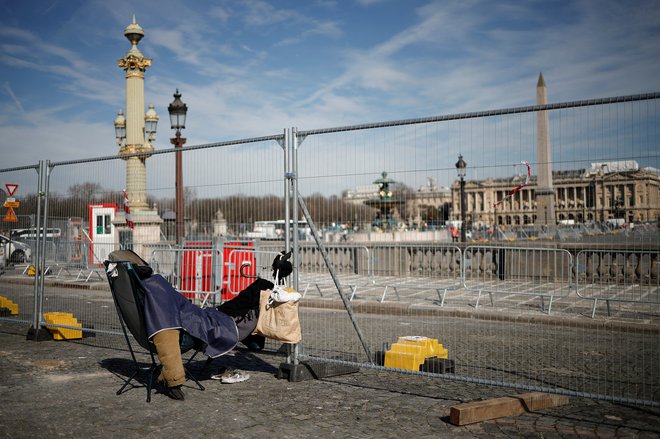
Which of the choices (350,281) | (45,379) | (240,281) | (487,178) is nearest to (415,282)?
(350,281)

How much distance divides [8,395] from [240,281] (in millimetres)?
6966

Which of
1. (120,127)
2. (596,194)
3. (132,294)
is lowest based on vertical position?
(132,294)

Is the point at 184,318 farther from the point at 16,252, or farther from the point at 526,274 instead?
the point at 16,252

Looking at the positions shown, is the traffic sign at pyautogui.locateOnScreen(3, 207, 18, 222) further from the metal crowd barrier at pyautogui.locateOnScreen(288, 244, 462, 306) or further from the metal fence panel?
the metal crowd barrier at pyautogui.locateOnScreen(288, 244, 462, 306)

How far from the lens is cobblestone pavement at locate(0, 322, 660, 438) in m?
4.98

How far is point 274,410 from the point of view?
5.61 meters

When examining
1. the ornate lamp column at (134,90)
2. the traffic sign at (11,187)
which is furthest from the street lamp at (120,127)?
the traffic sign at (11,187)

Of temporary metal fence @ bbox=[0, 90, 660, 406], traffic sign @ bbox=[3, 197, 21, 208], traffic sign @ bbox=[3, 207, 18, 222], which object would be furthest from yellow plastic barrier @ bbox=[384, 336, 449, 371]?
traffic sign @ bbox=[3, 207, 18, 222]

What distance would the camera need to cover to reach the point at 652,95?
17.8 feet

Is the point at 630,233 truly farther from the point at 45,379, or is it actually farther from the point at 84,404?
the point at 45,379

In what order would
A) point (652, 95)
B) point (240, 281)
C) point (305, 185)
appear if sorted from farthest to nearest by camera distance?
point (240, 281) < point (305, 185) < point (652, 95)

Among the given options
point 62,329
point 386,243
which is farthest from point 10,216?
point 386,243

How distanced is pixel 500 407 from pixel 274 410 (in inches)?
76.2

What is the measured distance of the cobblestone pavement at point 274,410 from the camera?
498 cm
